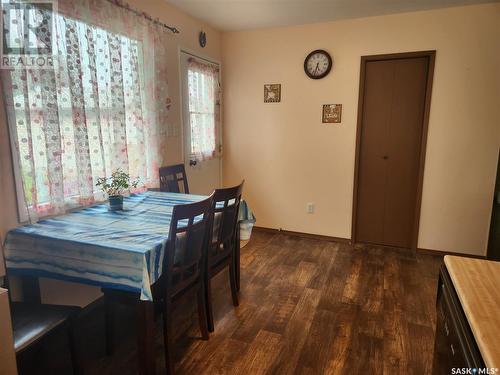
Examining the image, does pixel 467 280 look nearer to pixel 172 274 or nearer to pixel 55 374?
pixel 172 274

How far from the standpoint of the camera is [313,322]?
235 cm

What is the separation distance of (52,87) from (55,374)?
63.6 inches

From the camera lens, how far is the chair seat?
1448 millimetres

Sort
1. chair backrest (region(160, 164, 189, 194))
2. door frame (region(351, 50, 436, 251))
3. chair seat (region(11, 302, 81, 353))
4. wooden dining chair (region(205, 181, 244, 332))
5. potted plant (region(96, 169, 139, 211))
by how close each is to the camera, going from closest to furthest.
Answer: chair seat (region(11, 302, 81, 353))
wooden dining chair (region(205, 181, 244, 332))
potted plant (region(96, 169, 139, 211))
chair backrest (region(160, 164, 189, 194))
door frame (region(351, 50, 436, 251))

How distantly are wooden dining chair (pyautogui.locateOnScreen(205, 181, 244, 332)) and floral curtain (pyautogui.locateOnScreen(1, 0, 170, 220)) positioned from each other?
891 mm

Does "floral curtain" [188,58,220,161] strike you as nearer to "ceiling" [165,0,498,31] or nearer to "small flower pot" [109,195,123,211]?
"ceiling" [165,0,498,31]

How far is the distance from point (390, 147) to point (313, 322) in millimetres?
2133

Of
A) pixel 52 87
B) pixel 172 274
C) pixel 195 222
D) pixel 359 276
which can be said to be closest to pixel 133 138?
pixel 52 87

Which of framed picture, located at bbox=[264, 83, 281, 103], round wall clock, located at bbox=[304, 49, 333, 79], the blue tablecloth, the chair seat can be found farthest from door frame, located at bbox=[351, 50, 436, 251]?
the chair seat

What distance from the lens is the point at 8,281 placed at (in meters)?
1.84

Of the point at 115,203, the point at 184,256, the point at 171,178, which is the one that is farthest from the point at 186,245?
the point at 171,178

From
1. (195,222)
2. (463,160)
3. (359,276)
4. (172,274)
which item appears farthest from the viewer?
(463,160)

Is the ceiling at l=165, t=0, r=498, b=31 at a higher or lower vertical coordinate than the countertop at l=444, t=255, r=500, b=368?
higher

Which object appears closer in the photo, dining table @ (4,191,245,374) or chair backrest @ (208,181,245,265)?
dining table @ (4,191,245,374)
